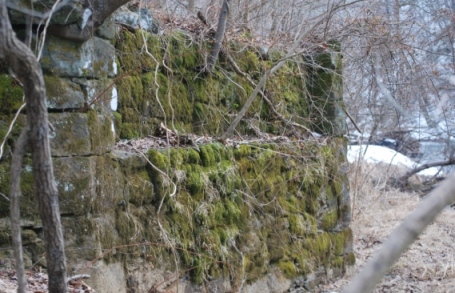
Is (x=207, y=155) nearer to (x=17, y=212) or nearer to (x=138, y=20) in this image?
(x=138, y=20)

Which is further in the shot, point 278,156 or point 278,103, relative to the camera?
point 278,103

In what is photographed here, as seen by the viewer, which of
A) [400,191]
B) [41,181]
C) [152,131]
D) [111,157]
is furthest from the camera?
[400,191]

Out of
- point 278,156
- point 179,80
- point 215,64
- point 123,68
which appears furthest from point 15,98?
point 278,156

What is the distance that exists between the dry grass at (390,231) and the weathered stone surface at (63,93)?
151 inches

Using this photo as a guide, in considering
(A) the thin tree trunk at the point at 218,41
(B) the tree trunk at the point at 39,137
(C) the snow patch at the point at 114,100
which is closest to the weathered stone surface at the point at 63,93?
(C) the snow patch at the point at 114,100

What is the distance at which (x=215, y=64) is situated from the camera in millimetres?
5828

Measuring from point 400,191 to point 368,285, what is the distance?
10945 mm

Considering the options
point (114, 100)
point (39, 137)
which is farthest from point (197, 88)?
point (39, 137)

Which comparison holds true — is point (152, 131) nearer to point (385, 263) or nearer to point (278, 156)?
point (278, 156)

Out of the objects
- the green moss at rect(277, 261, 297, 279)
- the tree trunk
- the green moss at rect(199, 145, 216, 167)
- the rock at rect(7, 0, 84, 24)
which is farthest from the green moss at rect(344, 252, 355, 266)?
the tree trunk

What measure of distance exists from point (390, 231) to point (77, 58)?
6.44 metres

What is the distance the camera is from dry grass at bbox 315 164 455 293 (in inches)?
279

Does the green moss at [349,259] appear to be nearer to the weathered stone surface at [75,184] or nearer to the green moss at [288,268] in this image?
the green moss at [288,268]

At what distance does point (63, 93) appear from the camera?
354cm
